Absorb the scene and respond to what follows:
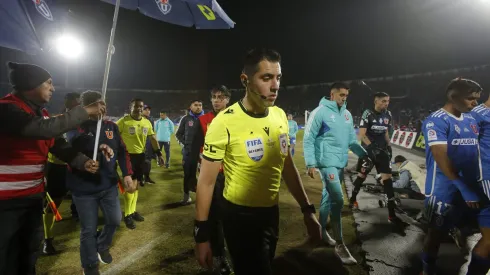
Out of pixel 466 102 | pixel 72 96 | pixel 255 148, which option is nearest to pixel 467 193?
pixel 466 102

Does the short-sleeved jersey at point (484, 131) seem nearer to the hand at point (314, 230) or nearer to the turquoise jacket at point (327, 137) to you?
the turquoise jacket at point (327, 137)

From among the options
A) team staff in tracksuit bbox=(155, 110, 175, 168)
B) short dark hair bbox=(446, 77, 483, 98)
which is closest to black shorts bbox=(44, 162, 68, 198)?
short dark hair bbox=(446, 77, 483, 98)

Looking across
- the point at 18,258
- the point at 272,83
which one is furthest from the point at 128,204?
the point at 272,83

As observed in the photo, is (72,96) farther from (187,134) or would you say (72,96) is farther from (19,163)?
(187,134)

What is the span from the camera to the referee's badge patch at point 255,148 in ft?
6.81

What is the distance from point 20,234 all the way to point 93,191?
0.92 m

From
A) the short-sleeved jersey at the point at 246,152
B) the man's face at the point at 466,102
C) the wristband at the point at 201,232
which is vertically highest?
the man's face at the point at 466,102

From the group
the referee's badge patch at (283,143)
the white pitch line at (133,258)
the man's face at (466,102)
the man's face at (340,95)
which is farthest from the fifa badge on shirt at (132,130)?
the man's face at (466,102)

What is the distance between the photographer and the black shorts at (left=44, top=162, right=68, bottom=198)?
4.63 meters

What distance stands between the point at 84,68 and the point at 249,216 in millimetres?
53702

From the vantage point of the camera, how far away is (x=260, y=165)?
6.95ft

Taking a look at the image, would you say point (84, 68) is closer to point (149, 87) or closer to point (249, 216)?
point (149, 87)

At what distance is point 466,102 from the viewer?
3.22 meters

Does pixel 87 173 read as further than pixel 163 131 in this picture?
No
